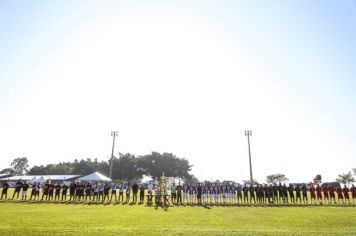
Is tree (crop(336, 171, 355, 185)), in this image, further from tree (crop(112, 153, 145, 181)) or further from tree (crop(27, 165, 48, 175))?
tree (crop(27, 165, 48, 175))

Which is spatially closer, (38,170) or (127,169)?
(127,169)

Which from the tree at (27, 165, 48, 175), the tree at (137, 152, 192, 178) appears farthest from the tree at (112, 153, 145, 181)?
the tree at (27, 165, 48, 175)

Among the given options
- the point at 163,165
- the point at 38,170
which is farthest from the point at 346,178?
the point at 38,170

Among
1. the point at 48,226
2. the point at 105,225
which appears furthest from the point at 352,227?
the point at 48,226

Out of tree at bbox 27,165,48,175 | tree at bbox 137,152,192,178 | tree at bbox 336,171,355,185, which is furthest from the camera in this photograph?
tree at bbox 27,165,48,175

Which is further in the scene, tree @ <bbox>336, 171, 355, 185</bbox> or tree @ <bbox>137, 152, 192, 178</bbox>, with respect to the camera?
tree @ <bbox>137, 152, 192, 178</bbox>

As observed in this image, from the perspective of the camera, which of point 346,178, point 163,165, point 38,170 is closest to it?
point 346,178

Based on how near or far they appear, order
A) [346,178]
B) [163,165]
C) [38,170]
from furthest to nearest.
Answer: [38,170] → [163,165] → [346,178]

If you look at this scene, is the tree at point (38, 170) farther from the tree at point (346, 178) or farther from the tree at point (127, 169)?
the tree at point (346, 178)

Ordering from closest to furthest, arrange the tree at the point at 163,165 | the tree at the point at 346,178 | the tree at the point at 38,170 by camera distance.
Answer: the tree at the point at 346,178 → the tree at the point at 163,165 → the tree at the point at 38,170

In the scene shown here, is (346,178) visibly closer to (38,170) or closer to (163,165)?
(163,165)

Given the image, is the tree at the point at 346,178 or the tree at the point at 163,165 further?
the tree at the point at 163,165

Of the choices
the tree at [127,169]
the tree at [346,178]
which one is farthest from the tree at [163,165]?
the tree at [346,178]

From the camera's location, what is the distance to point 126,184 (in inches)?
1093
